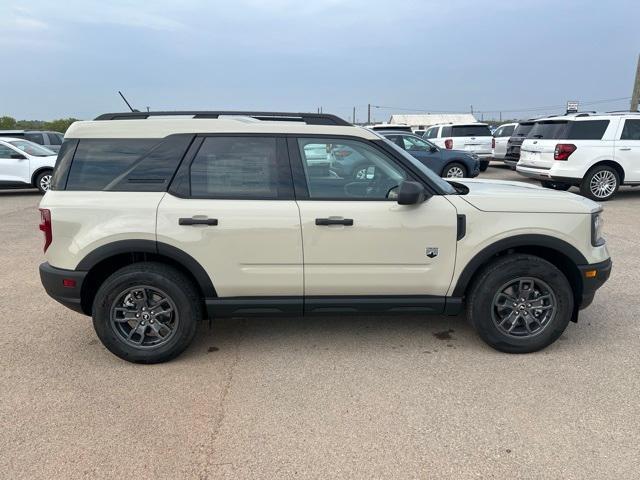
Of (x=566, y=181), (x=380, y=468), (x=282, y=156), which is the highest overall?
(x=282, y=156)

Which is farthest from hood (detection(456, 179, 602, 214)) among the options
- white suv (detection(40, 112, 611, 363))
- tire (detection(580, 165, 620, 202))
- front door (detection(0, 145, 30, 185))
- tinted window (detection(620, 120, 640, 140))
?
front door (detection(0, 145, 30, 185))

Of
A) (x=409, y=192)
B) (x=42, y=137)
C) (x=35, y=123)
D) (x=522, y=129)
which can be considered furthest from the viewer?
(x=35, y=123)

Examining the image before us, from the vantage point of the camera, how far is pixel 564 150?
10133 mm

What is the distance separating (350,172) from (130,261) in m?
1.77

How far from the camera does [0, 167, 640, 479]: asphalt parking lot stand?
2.51 metres

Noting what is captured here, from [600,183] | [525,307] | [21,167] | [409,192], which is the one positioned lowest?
[525,307]

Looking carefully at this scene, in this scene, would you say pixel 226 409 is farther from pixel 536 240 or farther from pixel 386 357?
pixel 536 240

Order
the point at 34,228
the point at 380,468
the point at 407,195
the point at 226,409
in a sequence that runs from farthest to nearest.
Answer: the point at 34,228 < the point at 407,195 < the point at 226,409 < the point at 380,468

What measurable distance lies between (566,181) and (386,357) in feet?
27.6

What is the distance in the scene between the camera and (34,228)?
27.9 ft

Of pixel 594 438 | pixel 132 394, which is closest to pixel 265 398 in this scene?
pixel 132 394

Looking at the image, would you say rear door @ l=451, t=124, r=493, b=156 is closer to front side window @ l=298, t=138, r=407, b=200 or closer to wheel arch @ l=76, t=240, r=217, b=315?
front side window @ l=298, t=138, r=407, b=200

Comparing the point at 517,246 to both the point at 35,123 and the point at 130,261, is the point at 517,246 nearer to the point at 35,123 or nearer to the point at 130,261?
the point at 130,261

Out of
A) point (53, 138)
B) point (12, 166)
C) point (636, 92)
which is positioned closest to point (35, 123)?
point (53, 138)
